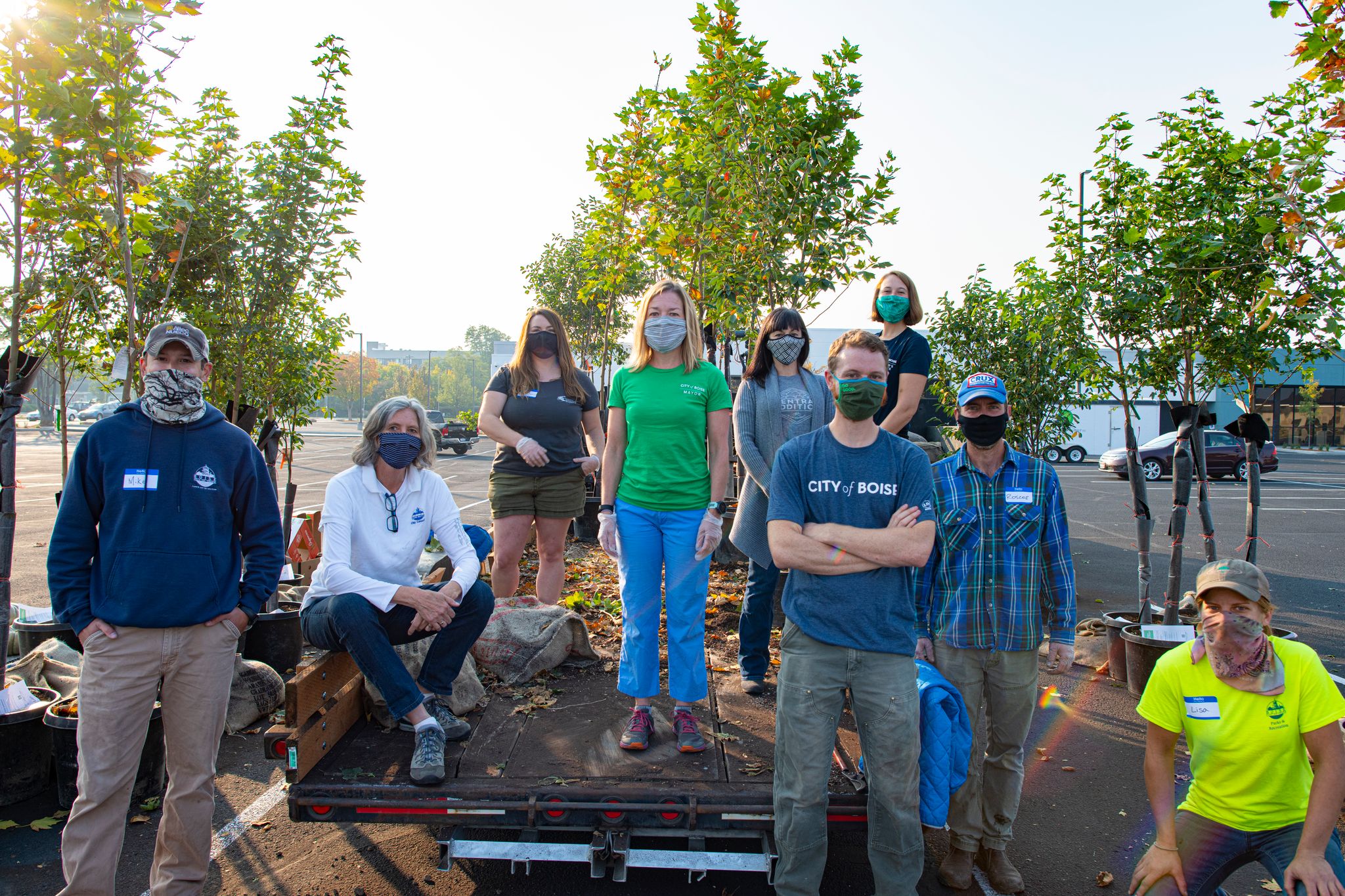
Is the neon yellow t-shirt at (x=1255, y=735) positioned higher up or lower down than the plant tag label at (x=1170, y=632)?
higher up

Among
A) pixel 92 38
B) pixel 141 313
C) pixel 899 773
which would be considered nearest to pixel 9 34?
pixel 92 38

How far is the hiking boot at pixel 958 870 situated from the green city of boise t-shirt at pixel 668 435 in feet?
5.97

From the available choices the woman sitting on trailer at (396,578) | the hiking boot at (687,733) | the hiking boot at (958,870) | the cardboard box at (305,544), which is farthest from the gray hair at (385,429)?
the hiking boot at (958,870)

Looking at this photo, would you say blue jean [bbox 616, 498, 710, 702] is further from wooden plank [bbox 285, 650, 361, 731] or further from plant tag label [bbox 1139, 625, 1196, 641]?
plant tag label [bbox 1139, 625, 1196, 641]

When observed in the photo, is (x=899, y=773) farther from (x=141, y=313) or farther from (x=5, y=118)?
(x=141, y=313)

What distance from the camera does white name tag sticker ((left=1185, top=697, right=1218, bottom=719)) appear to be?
273 cm

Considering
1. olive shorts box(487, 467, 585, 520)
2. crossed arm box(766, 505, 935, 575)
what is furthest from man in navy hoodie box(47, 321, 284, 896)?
crossed arm box(766, 505, 935, 575)

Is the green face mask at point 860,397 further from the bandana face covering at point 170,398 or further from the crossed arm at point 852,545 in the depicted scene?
the bandana face covering at point 170,398

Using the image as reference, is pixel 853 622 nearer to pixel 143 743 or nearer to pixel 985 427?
pixel 985 427

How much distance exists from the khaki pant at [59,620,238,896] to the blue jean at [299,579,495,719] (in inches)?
22.7

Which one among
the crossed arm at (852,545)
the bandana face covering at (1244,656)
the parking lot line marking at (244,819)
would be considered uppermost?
the crossed arm at (852,545)

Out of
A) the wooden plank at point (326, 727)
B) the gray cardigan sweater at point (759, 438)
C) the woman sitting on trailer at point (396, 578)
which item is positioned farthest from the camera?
the gray cardigan sweater at point (759, 438)

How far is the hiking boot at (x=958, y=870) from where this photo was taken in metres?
3.40

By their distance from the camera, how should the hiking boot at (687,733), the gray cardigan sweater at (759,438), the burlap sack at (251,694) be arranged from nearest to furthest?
the hiking boot at (687,733), the gray cardigan sweater at (759,438), the burlap sack at (251,694)
